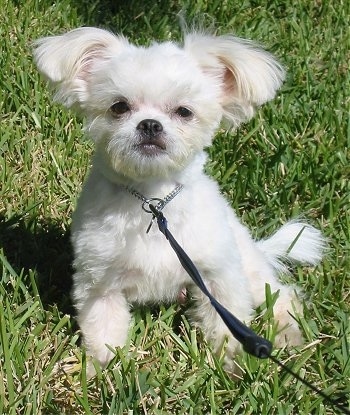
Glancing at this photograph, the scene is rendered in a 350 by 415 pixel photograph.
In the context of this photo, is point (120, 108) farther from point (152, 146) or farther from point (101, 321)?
point (101, 321)

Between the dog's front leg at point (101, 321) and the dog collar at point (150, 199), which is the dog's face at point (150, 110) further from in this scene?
the dog's front leg at point (101, 321)

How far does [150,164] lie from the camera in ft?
9.24

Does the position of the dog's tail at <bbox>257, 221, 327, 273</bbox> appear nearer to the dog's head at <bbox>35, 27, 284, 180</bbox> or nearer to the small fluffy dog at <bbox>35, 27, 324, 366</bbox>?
the small fluffy dog at <bbox>35, 27, 324, 366</bbox>

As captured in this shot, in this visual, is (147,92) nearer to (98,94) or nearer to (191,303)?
(98,94)

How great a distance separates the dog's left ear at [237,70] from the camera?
115 inches

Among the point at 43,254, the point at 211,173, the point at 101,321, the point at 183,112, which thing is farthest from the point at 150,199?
the point at 211,173

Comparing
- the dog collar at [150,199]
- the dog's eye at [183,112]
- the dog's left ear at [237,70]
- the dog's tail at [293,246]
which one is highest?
the dog's left ear at [237,70]

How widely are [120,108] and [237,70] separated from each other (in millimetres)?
433

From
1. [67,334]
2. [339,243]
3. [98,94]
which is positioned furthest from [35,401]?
[339,243]

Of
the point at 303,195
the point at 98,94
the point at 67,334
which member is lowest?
the point at 67,334

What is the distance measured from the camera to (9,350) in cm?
301

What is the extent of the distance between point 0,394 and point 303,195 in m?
1.91

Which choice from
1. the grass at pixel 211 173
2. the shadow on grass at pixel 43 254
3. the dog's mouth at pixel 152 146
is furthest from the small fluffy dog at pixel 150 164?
the shadow on grass at pixel 43 254

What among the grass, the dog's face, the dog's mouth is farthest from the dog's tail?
the dog's mouth
